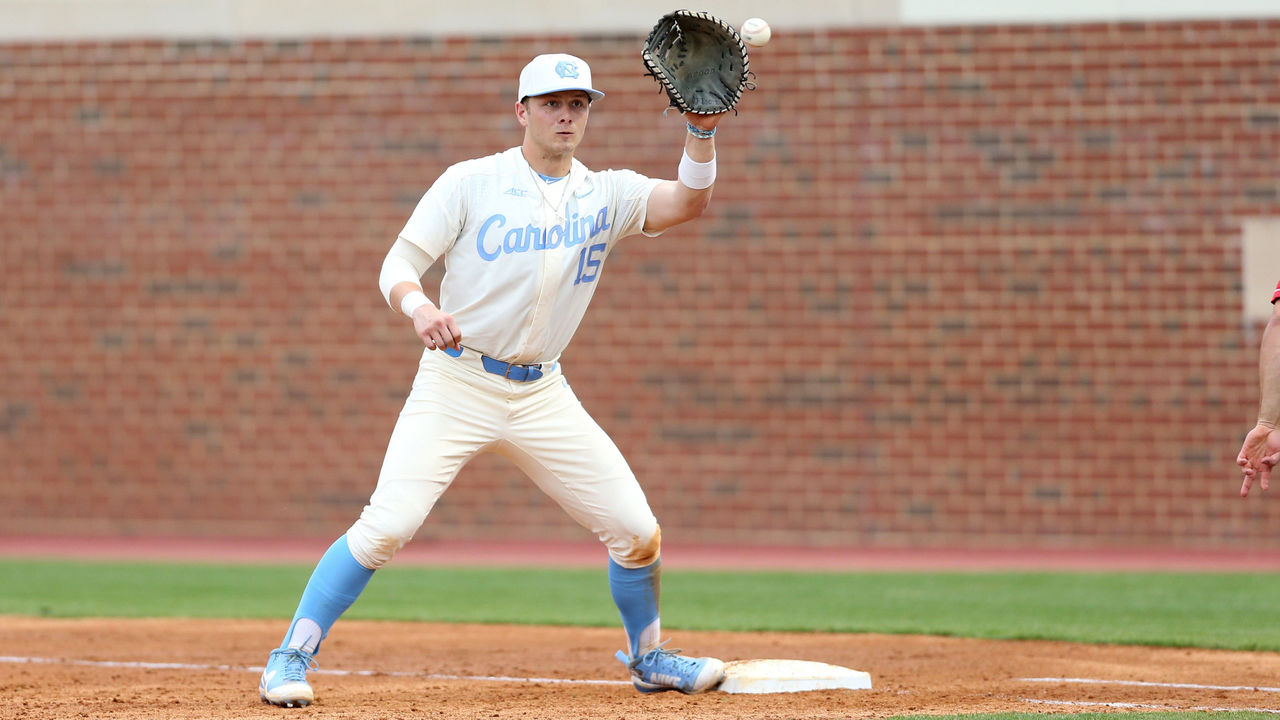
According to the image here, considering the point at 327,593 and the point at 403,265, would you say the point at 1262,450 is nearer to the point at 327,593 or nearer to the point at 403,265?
the point at 403,265

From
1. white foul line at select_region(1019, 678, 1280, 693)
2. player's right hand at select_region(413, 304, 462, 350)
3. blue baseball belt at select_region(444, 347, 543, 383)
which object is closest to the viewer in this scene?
player's right hand at select_region(413, 304, 462, 350)

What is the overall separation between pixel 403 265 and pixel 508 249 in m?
0.39

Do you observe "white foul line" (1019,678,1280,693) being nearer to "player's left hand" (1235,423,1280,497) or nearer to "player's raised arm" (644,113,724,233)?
"player's left hand" (1235,423,1280,497)

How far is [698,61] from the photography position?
18.4 feet

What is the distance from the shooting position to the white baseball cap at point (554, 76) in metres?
5.52

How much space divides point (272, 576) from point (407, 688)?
5.43 m

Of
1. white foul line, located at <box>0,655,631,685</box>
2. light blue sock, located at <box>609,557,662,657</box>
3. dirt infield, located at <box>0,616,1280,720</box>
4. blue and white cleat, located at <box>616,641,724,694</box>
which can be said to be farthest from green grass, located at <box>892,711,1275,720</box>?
white foul line, located at <box>0,655,631,685</box>

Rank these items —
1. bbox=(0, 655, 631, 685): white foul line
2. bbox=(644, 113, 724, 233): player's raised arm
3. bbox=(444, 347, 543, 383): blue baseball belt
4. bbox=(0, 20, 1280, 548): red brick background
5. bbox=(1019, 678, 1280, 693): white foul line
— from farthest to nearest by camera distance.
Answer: bbox=(0, 20, 1280, 548): red brick background → bbox=(0, 655, 631, 685): white foul line → bbox=(1019, 678, 1280, 693): white foul line → bbox=(444, 347, 543, 383): blue baseball belt → bbox=(644, 113, 724, 233): player's raised arm

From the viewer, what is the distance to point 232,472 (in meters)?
14.1

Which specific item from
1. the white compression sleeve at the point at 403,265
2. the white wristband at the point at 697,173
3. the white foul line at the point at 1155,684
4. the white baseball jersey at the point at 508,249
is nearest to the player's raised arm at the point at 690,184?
the white wristband at the point at 697,173

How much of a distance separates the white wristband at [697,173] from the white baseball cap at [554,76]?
1.43 ft

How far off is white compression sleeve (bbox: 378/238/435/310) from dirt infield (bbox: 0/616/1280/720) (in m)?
1.57

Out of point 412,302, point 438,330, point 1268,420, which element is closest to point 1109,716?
point 1268,420

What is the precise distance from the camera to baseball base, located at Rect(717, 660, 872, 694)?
19.9ft
